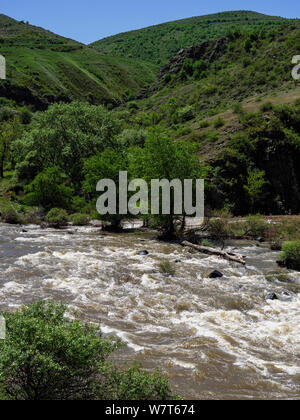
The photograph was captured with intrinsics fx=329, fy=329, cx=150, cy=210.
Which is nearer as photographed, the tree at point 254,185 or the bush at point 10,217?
the bush at point 10,217

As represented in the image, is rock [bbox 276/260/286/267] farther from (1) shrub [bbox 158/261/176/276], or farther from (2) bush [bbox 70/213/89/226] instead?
(2) bush [bbox 70/213/89/226]

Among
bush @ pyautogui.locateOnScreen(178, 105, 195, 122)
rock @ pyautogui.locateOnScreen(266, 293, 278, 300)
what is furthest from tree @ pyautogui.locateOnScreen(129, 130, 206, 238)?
bush @ pyautogui.locateOnScreen(178, 105, 195, 122)

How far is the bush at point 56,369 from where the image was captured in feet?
18.0

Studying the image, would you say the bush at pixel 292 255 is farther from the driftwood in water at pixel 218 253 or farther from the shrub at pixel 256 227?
the shrub at pixel 256 227

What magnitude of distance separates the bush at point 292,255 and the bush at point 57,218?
2298 centimetres

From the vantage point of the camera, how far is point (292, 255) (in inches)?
724

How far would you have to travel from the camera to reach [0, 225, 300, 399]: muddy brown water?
804 cm

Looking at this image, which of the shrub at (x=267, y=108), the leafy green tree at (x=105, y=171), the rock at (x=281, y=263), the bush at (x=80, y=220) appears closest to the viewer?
the rock at (x=281, y=263)

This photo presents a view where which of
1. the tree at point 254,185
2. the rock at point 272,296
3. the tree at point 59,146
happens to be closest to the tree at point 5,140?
the tree at point 59,146

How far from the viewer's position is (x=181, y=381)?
7.64m

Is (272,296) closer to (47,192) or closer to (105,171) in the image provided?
(105,171)

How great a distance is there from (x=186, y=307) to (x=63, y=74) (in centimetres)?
15448

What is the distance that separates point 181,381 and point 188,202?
20.0 meters

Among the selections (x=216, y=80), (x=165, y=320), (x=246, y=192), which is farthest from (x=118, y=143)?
(x=216, y=80)
